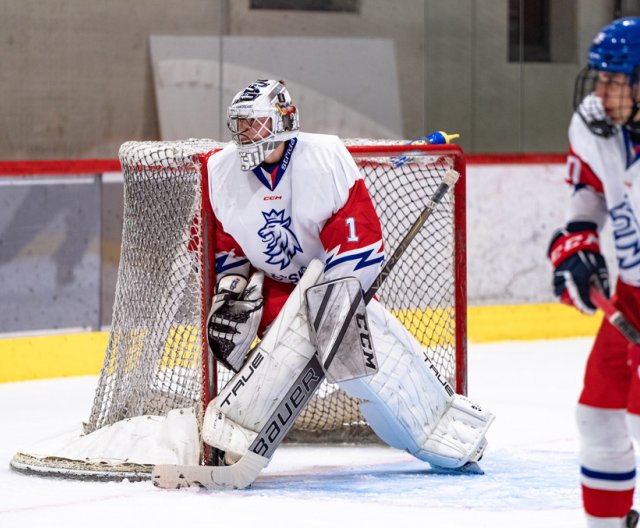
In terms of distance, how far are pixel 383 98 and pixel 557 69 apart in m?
0.95

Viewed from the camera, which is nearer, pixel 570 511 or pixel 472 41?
pixel 570 511

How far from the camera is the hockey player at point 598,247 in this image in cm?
A: 268

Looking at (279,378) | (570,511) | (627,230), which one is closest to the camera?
(627,230)

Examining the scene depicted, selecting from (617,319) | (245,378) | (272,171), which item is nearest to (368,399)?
(245,378)

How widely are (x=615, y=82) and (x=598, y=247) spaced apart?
1.01ft

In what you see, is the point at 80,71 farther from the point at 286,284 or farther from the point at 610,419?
the point at 610,419

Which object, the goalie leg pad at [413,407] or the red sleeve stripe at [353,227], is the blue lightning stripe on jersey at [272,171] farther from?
the goalie leg pad at [413,407]

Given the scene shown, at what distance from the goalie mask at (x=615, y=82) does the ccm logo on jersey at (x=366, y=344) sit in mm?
1111

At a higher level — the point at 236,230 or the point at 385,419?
the point at 236,230

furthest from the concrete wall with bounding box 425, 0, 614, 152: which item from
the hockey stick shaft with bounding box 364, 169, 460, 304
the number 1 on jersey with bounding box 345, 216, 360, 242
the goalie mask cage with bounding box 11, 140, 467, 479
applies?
the number 1 on jersey with bounding box 345, 216, 360, 242

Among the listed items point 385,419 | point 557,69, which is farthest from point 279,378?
point 557,69

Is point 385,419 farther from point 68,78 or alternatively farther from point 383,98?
point 383,98

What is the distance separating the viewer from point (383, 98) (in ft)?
23.7

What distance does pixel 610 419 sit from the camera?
2760 mm
